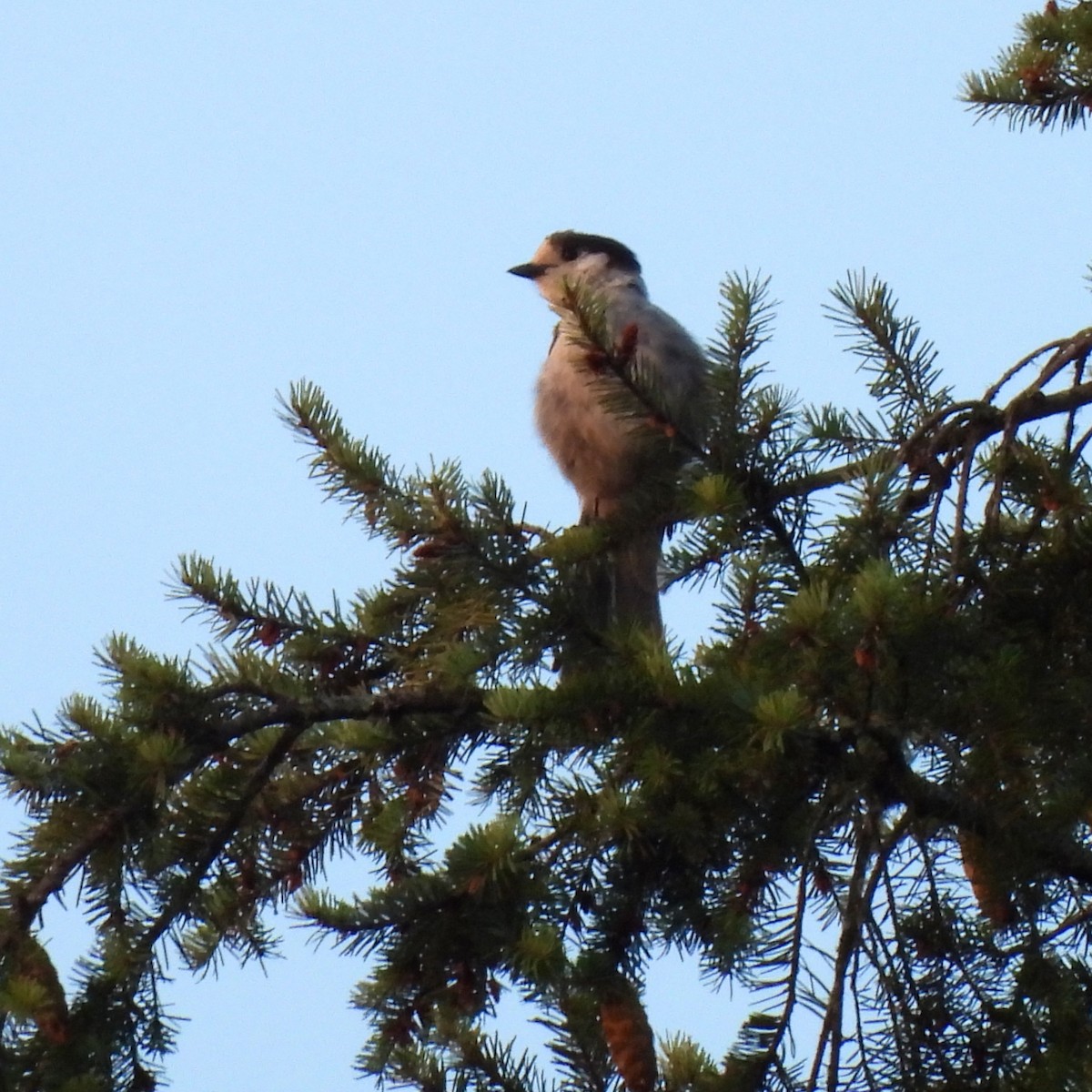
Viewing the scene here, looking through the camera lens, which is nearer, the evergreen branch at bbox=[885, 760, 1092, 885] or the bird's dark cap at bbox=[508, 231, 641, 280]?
the evergreen branch at bbox=[885, 760, 1092, 885]

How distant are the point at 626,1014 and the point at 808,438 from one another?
826 millimetres

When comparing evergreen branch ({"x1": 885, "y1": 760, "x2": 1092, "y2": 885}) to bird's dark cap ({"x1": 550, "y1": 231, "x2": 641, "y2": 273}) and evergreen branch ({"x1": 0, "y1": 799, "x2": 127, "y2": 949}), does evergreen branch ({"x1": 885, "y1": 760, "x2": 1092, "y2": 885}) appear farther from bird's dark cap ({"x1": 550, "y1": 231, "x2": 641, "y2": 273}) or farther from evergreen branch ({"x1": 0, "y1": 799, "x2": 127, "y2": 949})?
bird's dark cap ({"x1": 550, "y1": 231, "x2": 641, "y2": 273})

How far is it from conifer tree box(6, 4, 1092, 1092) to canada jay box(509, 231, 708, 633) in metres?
0.04

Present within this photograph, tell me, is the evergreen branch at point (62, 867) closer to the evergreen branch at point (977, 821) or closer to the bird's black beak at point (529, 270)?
the evergreen branch at point (977, 821)

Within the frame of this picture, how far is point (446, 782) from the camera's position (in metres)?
2.32

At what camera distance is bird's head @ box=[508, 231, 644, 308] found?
459 cm

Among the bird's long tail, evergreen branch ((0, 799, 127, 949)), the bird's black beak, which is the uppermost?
the bird's black beak

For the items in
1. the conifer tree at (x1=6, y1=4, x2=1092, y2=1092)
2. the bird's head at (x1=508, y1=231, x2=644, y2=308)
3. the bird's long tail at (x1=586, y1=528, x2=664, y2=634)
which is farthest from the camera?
the bird's head at (x1=508, y1=231, x2=644, y2=308)

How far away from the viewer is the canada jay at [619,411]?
7.07ft

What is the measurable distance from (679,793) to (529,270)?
3.08 meters

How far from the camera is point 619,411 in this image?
7.13 ft

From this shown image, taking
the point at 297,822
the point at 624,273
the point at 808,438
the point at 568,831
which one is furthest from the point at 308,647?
the point at 624,273

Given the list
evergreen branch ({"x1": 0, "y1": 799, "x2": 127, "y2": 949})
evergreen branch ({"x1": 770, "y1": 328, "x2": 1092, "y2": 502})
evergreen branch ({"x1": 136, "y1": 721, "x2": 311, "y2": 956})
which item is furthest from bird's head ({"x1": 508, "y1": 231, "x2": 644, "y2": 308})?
evergreen branch ({"x1": 0, "y1": 799, "x2": 127, "y2": 949})

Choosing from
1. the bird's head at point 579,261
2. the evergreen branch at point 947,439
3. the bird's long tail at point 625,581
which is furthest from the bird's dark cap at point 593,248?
the evergreen branch at point 947,439
